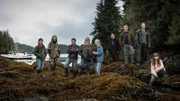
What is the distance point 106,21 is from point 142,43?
23.4m

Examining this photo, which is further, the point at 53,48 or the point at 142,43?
the point at 53,48

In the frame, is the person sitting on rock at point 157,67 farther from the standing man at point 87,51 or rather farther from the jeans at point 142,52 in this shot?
the jeans at point 142,52

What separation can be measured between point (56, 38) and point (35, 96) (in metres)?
6.95

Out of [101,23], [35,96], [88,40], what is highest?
[101,23]

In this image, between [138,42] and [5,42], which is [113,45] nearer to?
[138,42]

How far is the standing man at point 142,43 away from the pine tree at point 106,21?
20486 mm

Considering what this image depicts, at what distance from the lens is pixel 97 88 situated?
391 inches

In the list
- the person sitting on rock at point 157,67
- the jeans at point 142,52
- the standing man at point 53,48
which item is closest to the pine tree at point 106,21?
the jeans at point 142,52

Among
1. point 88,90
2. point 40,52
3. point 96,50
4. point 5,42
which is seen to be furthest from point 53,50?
point 5,42

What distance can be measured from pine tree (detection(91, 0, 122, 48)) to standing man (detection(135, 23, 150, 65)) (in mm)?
20486

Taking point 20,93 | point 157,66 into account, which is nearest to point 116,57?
point 157,66

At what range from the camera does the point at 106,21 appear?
39.2 metres

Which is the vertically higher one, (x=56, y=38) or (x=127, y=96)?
(x=56, y=38)

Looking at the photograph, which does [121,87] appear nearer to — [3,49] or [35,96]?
[35,96]
